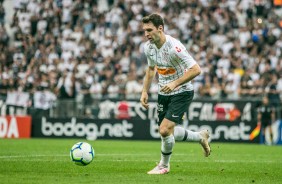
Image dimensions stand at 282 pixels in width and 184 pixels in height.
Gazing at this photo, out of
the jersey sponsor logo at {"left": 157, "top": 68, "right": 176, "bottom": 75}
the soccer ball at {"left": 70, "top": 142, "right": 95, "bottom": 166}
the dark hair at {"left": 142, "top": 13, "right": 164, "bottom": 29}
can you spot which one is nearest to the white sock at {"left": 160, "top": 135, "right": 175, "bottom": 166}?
the jersey sponsor logo at {"left": 157, "top": 68, "right": 176, "bottom": 75}

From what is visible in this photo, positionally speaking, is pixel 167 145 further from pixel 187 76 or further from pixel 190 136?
pixel 187 76

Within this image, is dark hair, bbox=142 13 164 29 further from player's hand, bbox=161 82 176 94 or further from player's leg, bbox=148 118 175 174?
player's leg, bbox=148 118 175 174

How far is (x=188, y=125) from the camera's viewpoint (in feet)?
82.3

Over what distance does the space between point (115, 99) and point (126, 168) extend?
1360cm

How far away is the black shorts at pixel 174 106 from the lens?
11391mm

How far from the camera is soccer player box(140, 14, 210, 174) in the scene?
1126 cm

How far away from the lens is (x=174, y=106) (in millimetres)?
11477

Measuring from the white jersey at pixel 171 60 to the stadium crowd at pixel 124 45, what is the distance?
13.9m

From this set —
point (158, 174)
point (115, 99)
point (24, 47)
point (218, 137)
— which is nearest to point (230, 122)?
point (218, 137)

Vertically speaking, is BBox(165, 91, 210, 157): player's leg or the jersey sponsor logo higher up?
the jersey sponsor logo

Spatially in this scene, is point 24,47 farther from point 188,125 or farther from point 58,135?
point 188,125

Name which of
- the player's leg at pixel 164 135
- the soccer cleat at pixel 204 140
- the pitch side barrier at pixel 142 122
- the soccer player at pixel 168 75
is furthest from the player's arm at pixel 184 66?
the pitch side barrier at pixel 142 122

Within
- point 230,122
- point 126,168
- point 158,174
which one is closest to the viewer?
point 158,174

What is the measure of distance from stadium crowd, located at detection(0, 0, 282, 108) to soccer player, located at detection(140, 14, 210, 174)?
45.2ft
